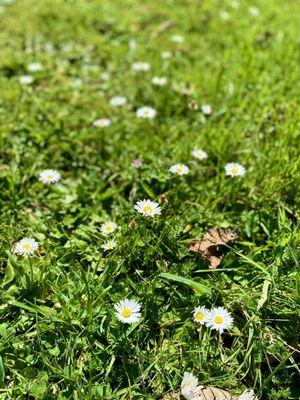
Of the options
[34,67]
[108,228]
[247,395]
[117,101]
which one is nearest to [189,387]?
[247,395]

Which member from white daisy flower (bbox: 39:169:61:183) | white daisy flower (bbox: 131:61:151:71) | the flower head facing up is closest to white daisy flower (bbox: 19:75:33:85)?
white daisy flower (bbox: 131:61:151:71)

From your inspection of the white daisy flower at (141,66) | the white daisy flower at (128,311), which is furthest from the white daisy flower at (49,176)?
the white daisy flower at (141,66)

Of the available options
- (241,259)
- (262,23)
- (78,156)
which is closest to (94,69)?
(78,156)

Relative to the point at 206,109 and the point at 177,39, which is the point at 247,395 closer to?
the point at 206,109

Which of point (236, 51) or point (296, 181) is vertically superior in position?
point (236, 51)

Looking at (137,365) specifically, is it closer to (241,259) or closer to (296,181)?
(241,259)

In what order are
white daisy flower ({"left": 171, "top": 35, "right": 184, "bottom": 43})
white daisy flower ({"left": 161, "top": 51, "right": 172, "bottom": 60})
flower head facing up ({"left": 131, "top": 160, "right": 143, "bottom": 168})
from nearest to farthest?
flower head facing up ({"left": 131, "top": 160, "right": 143, "bottom": 168}) < white daisy flower ({"left": 161, "top": 51, "right": 172, "bottom": 60}) < white daisy flower ({"left": 171, "top": 35, "right": 184, "bottom": 43})

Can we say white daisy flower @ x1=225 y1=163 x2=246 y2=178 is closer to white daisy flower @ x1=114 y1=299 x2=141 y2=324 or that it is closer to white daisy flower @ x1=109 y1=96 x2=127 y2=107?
white daisy flower @ x1=114 y1=299 x2=141 y2=324
